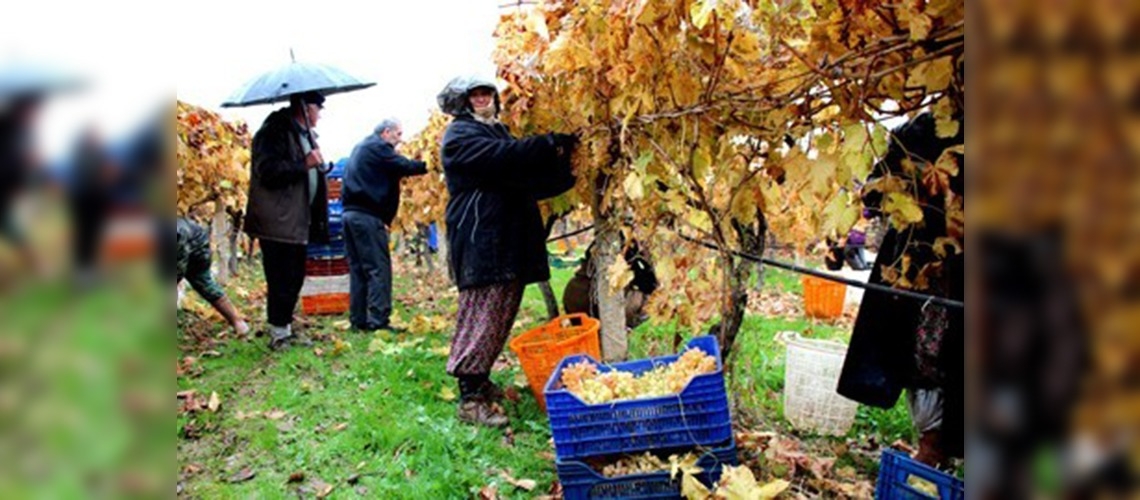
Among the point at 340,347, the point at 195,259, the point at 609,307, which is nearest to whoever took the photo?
the point at 609,307

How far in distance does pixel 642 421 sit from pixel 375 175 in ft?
14.3

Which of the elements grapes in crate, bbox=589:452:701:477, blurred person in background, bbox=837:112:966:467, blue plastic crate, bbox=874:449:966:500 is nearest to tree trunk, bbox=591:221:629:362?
grapes in crate, bbox=589:452:701:477

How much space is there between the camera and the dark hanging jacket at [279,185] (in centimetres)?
519

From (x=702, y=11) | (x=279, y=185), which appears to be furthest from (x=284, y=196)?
(x=702, y=11)

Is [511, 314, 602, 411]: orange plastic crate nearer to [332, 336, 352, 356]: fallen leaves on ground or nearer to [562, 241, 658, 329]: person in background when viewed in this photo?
[562, 241, 658, 329]: person in background

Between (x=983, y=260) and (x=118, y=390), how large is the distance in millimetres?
457

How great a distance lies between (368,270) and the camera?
6477 mm

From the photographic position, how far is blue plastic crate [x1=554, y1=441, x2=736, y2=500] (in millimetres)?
2795

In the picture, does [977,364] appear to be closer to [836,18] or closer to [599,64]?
[836,18]

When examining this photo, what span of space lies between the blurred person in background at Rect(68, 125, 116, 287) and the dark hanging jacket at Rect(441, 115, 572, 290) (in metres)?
3.29

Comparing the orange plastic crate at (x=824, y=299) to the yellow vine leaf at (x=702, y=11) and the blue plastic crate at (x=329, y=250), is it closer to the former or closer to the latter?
the blue plastic crate at (x=329, y=250)

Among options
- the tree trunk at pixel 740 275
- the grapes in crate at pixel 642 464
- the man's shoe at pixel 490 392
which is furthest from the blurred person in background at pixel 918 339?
the man's shoe at pixel 490 392

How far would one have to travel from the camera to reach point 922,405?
291 centimetres

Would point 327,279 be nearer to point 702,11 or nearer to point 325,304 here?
point 325,304
